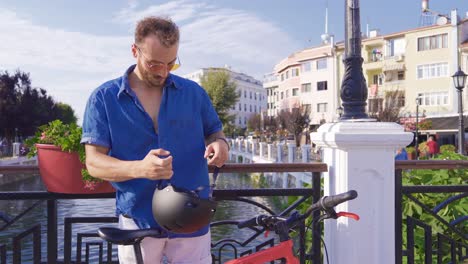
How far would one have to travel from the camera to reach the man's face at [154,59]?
1754 mm

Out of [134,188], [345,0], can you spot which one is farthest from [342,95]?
[134,188]

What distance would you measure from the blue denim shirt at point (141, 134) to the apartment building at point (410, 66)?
3057 cm

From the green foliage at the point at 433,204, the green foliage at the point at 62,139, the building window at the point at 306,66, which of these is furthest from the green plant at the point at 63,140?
the building window at the point at 306,66

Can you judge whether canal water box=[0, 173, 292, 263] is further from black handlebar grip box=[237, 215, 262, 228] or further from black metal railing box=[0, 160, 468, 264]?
black handlebar grip box=[237, 215, 262, 228]

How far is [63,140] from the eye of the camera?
2408 millimetres

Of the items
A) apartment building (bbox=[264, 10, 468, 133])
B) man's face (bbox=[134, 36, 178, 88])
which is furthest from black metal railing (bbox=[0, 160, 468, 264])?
apartment building (bbox=[264, 10, 468, 133])

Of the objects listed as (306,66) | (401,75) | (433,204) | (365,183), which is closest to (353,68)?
(365,183)

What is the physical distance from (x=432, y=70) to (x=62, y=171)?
36.5 metres

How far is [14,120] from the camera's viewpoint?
3241cm

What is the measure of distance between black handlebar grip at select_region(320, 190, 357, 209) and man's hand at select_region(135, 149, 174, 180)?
55 centimetres

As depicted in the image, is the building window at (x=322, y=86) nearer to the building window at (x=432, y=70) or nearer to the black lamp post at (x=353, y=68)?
the building window at (x=432, y=70)

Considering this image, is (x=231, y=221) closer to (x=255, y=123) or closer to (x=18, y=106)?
(x=18, y=106)

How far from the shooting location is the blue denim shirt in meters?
1.86

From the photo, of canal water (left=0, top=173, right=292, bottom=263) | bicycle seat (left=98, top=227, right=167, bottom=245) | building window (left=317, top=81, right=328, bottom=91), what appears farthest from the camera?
building window (left=317, top=81, right=328, bottom=91)
